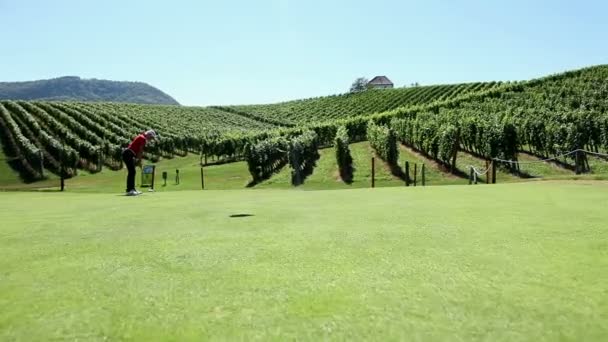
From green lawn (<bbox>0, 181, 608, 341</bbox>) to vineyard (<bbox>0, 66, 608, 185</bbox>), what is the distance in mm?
29755

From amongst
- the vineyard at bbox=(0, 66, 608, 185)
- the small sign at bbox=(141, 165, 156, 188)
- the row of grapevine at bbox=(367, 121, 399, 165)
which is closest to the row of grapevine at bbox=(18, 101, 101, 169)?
the vineyard at bbox=(0, 66, 608, 185)

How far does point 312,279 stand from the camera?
4.30m

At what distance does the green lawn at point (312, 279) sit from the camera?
3.33 m

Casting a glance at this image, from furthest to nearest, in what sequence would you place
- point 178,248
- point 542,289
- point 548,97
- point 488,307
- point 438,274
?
point 548,97
point 178,248
point 438,274
point 542,289
point 488,307

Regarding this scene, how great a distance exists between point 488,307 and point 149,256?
318cm

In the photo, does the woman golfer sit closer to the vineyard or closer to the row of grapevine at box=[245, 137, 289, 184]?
the vineyard

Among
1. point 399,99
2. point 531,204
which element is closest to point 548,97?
point 399,99

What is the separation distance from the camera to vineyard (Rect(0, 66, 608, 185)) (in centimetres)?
3797

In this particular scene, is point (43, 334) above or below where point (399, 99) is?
below

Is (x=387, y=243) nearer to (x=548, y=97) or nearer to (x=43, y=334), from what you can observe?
(x=43, y=334)

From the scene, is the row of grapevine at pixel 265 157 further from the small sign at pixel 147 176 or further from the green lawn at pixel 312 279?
the green lawn at pixel 312 279

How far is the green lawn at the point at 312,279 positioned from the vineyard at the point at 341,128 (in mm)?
29755

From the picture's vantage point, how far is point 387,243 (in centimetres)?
571

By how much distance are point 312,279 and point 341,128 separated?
1590 inches
